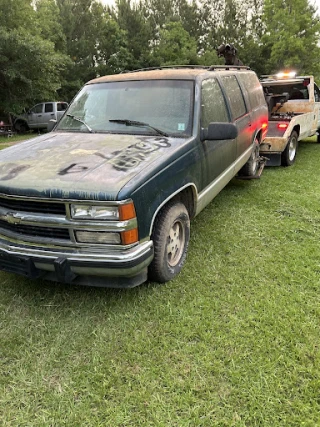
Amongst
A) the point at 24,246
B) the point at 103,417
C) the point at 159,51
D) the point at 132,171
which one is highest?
the point at 159,51

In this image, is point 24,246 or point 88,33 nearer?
point 24,246

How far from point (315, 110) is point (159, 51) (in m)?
22.7

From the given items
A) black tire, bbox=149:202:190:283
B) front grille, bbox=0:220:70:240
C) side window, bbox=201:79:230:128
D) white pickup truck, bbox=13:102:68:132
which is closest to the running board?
side window, bbox=201:79:230:128

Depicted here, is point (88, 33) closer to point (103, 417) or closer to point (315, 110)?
point (315, 110)

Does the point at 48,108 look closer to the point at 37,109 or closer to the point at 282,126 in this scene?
the point at 37,109

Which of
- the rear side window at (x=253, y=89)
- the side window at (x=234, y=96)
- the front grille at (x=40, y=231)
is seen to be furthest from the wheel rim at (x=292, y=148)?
the front grille at (x=40, y=231)

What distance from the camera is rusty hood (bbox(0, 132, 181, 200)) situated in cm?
237

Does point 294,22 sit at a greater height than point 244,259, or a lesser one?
greater

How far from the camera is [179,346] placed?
243 cm

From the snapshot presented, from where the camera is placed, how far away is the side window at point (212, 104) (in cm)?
356

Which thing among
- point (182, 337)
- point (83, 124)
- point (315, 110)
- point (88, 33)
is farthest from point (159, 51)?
point (182, 337)

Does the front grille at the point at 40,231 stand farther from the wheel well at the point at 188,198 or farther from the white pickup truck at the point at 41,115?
the white pickup truck at the point at 41,115

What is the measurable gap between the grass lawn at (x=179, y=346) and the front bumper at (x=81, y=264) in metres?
0.37

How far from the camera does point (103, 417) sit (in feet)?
6.42
